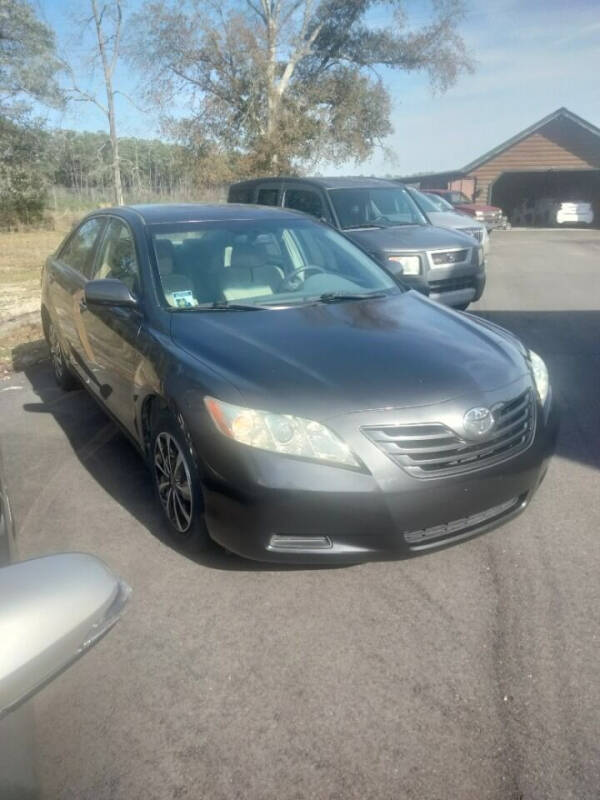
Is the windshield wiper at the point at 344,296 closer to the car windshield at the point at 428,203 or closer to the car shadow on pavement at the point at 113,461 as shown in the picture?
the car shadow on pavement at the point at 113,461

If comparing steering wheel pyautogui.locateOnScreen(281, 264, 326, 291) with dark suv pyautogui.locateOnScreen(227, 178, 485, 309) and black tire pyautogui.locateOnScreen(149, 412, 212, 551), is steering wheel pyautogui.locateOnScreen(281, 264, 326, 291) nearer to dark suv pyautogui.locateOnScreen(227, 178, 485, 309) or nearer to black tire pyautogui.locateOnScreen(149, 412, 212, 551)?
black tire pyautogui.locateOnScreen(149, 412, 212, 551)

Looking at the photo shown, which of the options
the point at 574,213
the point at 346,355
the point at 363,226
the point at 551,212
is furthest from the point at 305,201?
the point at 551,212

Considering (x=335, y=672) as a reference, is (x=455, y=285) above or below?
above

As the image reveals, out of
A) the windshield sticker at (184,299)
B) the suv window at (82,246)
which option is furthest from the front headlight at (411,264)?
the windshield sticker at (184,299)

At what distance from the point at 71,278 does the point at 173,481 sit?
2533 millimetres

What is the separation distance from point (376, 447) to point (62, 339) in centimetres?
359

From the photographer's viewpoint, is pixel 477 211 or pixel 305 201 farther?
pixel 477 211

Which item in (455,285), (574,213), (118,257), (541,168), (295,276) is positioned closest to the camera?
(295,276)

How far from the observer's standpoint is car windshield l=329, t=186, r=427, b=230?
334 inches

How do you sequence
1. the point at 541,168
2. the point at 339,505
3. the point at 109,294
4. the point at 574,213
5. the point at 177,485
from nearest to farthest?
the point at 339,505, the point at 177,485, the point at 109,294, the point at 574,213, the point at 541,168

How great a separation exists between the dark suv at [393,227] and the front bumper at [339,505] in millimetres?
5027

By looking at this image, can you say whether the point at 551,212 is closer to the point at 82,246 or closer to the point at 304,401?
the point at 82,246

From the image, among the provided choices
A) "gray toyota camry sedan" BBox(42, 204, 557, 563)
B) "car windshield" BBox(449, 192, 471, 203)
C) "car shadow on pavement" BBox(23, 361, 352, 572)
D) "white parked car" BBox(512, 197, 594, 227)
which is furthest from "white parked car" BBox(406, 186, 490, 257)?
"white parked car" BBox(512, 197, 594, 227)

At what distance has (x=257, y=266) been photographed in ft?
13.4
